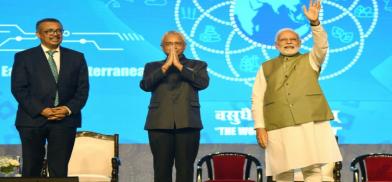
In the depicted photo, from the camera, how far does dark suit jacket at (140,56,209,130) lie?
546 cm

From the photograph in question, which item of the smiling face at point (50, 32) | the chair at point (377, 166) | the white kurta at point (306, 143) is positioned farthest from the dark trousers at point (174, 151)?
the chair at point (377, 166)

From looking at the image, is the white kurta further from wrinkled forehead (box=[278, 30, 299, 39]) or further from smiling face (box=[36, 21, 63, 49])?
smiling face (box=[36, 21, 63, 49])

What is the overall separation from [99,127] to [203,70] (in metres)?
1.68

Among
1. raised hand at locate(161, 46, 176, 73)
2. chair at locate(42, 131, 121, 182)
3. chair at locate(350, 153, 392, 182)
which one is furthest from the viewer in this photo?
chair at locate(42, 131, 121, 182)

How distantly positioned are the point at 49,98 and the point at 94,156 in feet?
5.78

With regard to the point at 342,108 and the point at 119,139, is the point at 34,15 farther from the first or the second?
the point at 342,108

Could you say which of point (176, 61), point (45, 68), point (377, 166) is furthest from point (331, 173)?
point (45, 68)

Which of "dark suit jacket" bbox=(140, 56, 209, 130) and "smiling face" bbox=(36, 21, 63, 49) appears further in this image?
"dark suit jacket" bbox=(140, 56, 209, 130)

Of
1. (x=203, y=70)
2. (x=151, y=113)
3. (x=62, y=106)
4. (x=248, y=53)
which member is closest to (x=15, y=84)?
(x=62, y=106)

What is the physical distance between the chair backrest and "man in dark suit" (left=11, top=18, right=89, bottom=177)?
A: 1623mm

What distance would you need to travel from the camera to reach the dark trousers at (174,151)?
215 inches

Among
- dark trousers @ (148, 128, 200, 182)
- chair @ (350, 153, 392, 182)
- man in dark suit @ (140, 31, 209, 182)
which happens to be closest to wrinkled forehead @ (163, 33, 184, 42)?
man in dark suit @ (140, 31, 209, 182)

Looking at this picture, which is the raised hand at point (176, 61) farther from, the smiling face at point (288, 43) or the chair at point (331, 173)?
the chair at point (331, 173)

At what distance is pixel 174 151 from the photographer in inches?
218
